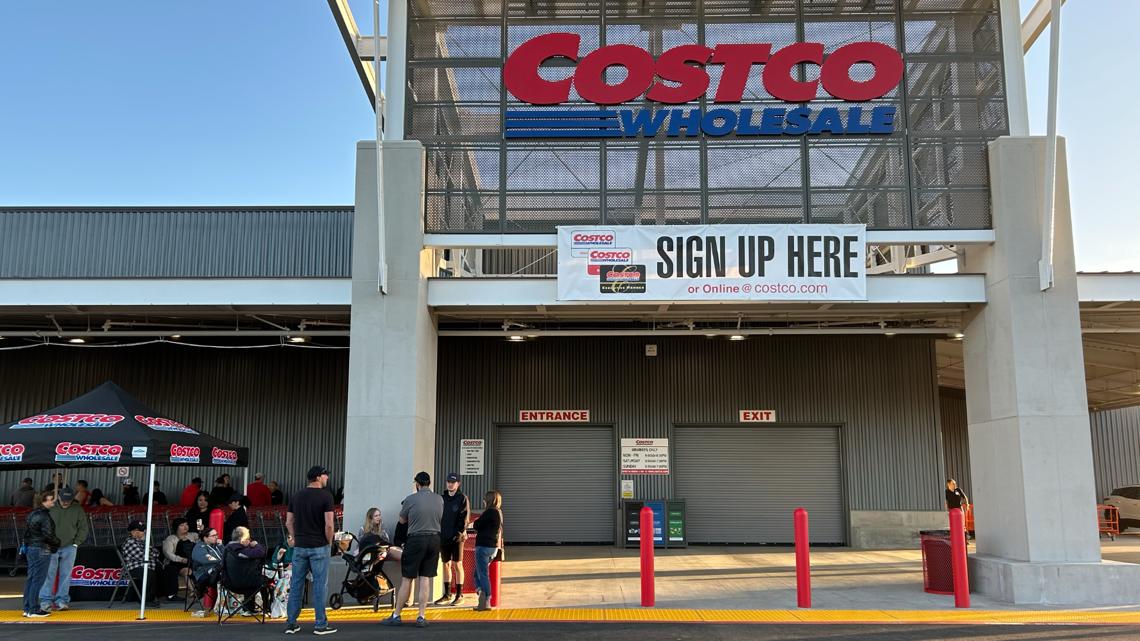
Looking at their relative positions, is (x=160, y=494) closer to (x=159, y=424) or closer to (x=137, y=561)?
(x=159, y=424)

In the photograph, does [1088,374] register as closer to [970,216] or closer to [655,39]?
[970,216]

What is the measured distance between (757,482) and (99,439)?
12.5 m

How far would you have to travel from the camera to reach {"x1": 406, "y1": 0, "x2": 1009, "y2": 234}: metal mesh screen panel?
516 inches

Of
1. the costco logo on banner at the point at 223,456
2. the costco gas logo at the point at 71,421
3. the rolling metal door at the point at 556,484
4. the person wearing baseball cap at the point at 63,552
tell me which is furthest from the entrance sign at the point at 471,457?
the person wearing baseball cap at the point at 63,552

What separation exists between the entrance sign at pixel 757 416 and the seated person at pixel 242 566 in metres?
11.0

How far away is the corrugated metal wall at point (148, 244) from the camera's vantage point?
1738 cm

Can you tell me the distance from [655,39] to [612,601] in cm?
813

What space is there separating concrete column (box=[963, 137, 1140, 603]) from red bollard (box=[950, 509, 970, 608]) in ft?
2.87

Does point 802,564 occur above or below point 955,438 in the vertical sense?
below

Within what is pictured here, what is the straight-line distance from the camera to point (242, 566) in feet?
33.6

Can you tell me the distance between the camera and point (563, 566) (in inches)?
601

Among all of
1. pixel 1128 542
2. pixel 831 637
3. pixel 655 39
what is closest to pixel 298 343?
pixel 655 39

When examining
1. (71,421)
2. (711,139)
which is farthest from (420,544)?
(711,139)

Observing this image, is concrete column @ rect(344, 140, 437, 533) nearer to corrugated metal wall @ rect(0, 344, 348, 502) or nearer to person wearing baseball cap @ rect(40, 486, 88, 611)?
person wearing baseball cap @ rect(40, 486, 88, 611)
